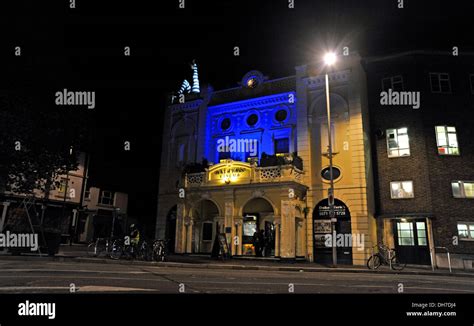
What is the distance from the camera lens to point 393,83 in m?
23.8

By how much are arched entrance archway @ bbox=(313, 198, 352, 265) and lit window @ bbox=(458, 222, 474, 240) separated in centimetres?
610

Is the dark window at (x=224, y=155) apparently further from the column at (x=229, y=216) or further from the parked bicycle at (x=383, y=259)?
the parked bicycle at (x=383, y=259)

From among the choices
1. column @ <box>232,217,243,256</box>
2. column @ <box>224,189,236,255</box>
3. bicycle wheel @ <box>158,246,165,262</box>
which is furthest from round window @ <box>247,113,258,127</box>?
bicycle wheel @ <box>158,246,165,262</box>

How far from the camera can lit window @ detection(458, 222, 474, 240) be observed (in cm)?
2002

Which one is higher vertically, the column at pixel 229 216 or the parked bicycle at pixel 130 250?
the column at pixel 229 216

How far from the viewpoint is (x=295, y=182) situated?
2128cm

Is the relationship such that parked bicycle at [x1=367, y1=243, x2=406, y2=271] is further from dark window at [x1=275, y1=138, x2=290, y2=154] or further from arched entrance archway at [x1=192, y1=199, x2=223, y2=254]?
arched entrance archway at [x1=192, y1=199, x2=223, y2=254]

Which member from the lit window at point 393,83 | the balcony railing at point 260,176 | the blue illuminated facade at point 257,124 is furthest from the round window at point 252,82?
A: the lit window at point 393,83

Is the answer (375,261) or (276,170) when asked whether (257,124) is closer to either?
(276,170)

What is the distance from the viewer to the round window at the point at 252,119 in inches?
1035

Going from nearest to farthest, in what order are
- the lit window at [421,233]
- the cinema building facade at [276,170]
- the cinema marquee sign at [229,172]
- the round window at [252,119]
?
the lit window at [421,233]
the cinema building facade at [276,170]
the cinema marquee sign at [229,172]
the round window at [252,119]

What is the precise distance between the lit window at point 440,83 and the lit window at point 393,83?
1847 millimetres
